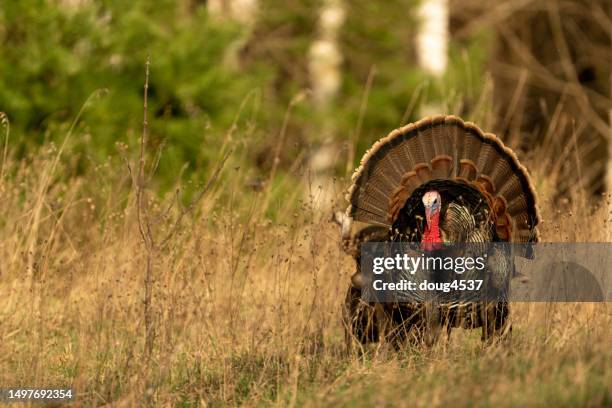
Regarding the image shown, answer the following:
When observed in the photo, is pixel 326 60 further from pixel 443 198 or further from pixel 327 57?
pixel 443 198

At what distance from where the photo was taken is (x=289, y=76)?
16.6 m

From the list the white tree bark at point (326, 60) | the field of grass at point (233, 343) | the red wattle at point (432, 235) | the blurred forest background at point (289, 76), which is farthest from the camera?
the white tree bark at point (326, 60)

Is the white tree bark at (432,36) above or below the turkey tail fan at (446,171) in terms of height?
above

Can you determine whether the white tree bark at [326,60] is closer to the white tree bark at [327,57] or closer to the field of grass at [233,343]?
the white tree bark at [327,57]

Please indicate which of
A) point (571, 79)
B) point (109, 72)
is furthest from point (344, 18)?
point (109, 72)

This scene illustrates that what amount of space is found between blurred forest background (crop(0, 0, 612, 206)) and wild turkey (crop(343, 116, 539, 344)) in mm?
571

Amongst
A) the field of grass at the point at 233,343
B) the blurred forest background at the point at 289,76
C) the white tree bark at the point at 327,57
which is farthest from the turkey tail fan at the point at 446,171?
the white tree bark at the point at 327,57

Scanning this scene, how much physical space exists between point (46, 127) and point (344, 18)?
728 centimetres

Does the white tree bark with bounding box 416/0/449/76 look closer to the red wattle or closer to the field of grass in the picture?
the field of grass

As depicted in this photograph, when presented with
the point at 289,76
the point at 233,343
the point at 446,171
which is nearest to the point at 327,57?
the point at 289,76

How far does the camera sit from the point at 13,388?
500 centimetres

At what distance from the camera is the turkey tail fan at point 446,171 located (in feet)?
17.3

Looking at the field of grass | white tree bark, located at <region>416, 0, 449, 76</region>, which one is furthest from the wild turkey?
white tree bark, located at <region>416, 0, 449, 76</region>

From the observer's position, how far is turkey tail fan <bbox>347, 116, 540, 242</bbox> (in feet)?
17.3
